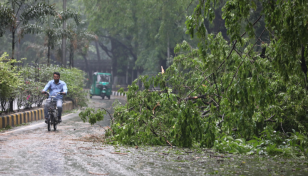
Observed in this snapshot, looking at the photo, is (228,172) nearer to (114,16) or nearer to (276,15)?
(276,15)

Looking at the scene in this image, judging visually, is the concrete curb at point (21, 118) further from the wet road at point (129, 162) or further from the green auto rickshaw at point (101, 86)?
the green auto rickshaw at point (101, 86)

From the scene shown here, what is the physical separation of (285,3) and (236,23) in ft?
2.18

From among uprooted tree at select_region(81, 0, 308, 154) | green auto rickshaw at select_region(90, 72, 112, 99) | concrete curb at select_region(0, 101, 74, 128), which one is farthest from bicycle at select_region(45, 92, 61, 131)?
green auto rickshaw at select_region(90, 72, 112, 99)

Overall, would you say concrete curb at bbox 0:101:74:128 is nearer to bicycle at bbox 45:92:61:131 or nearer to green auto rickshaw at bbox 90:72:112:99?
bicycle at bbox 45:92:61:131

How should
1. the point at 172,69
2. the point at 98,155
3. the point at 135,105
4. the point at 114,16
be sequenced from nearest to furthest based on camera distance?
1. the point at 98,155
2. the point at 135,105
3. the point at 172,69
4. the point at 114,16

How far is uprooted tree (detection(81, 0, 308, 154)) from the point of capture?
14.6ft

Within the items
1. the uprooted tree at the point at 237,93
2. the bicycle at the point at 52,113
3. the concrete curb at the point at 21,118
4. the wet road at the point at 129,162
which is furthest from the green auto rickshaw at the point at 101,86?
the wet road at the point at 129,162

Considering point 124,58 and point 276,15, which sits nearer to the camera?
point 276,15

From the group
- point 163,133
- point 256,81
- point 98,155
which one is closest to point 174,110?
point 163,133

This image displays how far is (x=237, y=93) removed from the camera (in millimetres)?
4930

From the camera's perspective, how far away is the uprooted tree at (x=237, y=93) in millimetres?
4441

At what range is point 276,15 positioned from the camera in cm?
445

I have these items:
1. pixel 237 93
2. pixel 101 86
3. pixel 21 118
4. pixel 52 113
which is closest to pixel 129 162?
pixel 237 93

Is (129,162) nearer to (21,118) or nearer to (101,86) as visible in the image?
(21,118)
